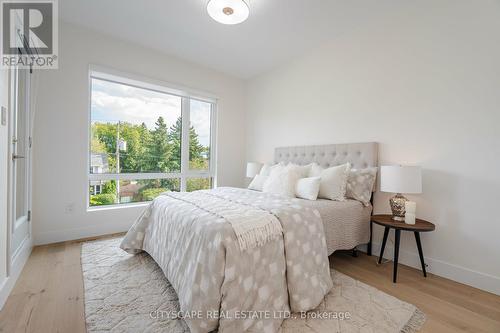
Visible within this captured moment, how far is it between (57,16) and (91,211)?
2.38 m

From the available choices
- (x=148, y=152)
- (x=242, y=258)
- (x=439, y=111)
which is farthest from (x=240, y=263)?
(x=148, y=152)

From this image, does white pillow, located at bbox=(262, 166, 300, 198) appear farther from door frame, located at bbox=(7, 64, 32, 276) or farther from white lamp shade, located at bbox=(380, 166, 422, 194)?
door frame, located at bbox=(7, 64, 32, 276)

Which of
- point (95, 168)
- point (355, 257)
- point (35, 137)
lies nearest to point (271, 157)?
point (355, 257)

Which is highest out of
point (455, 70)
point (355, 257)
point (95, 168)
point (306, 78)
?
point (306, 78)

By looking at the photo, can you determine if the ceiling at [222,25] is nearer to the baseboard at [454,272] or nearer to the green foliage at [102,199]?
the green foliage at [102,199]

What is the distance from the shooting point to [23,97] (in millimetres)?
2293

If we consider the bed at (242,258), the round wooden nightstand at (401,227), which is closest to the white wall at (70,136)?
the bed at (242,258)

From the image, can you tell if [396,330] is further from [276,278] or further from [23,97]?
[23,97]

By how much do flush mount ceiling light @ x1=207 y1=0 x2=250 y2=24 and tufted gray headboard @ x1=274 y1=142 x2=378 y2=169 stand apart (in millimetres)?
1852

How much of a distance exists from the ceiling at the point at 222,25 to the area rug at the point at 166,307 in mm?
2715

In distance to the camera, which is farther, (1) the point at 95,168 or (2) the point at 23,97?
(1) the point at 95,168

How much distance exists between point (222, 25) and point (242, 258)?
267cm

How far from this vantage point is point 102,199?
122 inches

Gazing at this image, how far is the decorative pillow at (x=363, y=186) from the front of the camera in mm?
2398
